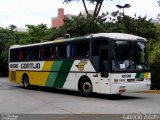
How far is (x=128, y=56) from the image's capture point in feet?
63.3

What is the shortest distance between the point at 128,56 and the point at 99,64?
4.56 ft

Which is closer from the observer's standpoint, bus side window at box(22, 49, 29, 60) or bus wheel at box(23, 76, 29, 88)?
bus side window at box(22, 49, 29, 60)

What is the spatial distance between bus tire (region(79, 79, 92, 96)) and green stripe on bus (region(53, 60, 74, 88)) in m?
1.37

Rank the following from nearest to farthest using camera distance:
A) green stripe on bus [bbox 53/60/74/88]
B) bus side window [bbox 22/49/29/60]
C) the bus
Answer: the bus → green stripe on bus [bbox 53/60/74/88] → bus side window [bbox 22/49/29/60]

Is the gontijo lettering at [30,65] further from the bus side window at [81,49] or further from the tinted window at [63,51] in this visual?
the bus side window at [81,49]

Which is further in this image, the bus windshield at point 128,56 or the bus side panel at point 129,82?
the bus windshield at point 128,56

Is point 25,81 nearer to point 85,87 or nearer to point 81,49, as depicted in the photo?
point 81,49

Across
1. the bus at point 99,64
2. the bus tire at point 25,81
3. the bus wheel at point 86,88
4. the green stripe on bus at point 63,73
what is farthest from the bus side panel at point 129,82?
the bus tire at point 25,81

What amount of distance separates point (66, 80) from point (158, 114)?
9.63 meters

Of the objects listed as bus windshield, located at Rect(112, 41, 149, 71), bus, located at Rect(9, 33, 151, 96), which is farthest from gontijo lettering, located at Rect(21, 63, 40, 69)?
bus windshield, located at Rect(112, 41, 149, 71)

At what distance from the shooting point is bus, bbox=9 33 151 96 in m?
18.8

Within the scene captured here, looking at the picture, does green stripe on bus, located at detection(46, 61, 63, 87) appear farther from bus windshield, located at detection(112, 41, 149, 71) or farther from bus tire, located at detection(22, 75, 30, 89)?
Answer: bus windshield, located at detection(112, 41, 149, 71)

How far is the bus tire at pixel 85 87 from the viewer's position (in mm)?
20317

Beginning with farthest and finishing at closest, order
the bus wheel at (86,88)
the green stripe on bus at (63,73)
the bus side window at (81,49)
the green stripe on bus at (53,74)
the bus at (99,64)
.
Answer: the green stripe on bus at (53,74) < the green stripe on bus at (63,73) < the bus side window at (81,49) < the bus wheel at (86,88) < the bus at (99,64)
